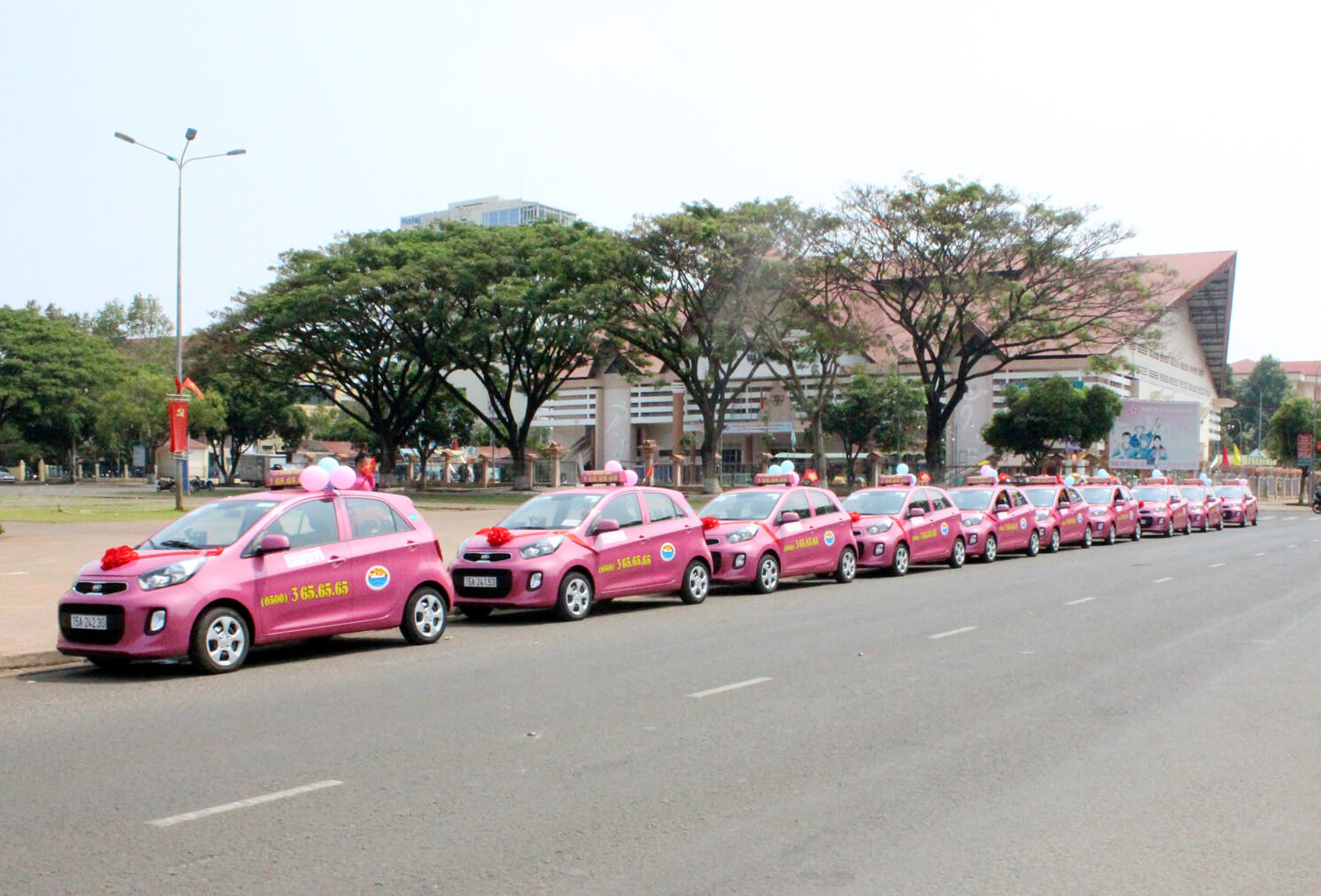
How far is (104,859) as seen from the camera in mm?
5266

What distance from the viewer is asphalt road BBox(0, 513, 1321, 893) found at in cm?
524

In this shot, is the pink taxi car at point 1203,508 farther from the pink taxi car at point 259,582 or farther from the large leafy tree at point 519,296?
the pink taxi car at point 259,582

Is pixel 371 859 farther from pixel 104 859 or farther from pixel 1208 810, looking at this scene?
pixel 1208 810

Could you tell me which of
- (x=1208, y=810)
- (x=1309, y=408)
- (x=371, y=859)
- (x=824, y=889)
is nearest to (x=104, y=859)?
(x=371, y=859)

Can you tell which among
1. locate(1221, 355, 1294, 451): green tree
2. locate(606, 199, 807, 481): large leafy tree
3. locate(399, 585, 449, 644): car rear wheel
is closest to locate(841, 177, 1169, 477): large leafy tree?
locate(606, 199, 807, 481): large leafy tree

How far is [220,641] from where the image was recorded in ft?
34.1

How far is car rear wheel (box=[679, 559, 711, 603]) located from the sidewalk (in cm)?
661

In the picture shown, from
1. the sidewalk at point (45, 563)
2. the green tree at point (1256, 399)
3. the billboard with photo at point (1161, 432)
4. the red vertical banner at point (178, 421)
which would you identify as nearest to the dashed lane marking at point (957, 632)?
the sidewalk at point (45, 563)

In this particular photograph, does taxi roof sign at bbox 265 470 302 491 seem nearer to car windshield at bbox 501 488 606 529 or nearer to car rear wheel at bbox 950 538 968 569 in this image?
car windshield at bbox 501 488 606 529

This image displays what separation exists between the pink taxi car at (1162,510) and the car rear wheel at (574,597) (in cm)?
2308

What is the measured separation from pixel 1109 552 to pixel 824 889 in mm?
23978

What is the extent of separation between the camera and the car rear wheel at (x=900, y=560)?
21172mm

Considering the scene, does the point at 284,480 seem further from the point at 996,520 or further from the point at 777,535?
the point at 996,520

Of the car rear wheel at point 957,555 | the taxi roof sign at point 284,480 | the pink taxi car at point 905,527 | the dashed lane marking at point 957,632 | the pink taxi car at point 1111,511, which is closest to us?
the taxi roof sign at point 284,480
